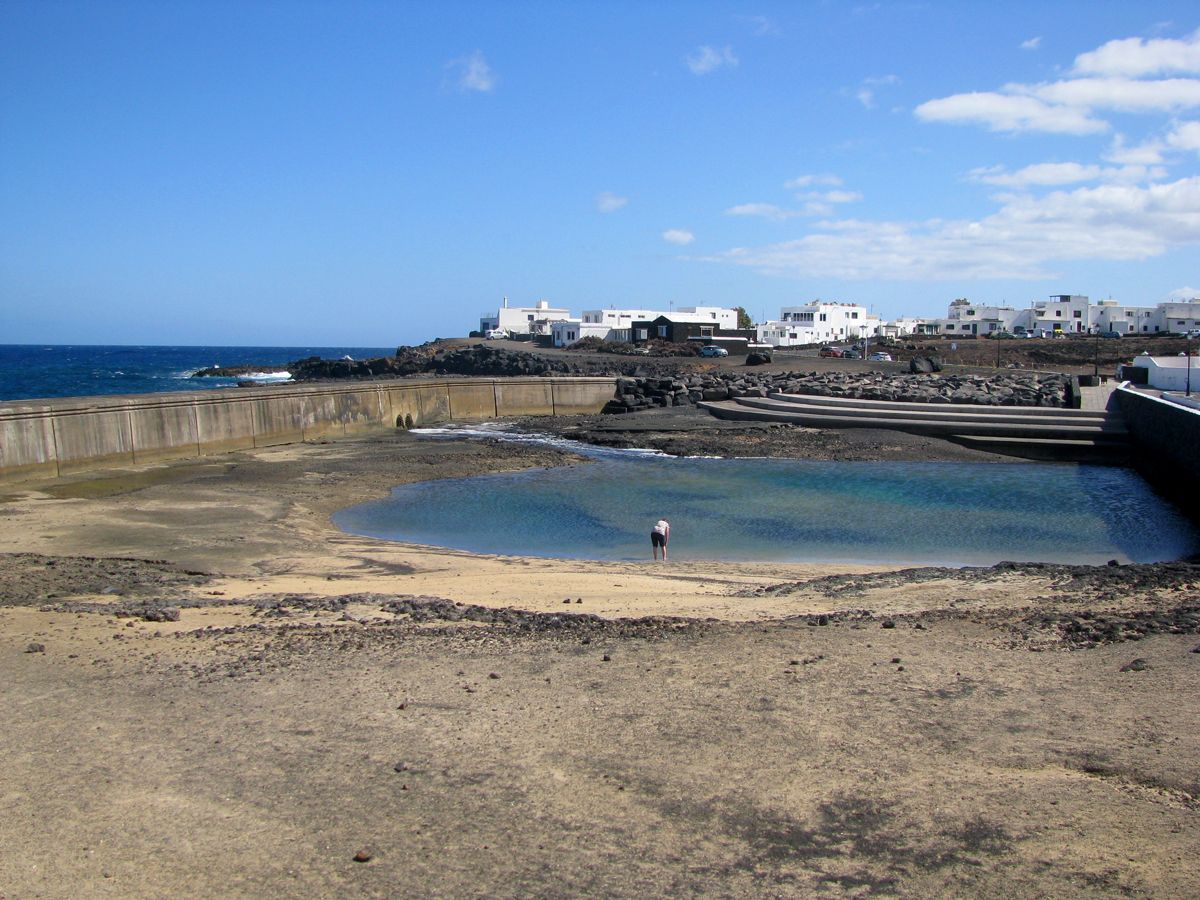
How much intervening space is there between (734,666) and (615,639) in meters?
1.32

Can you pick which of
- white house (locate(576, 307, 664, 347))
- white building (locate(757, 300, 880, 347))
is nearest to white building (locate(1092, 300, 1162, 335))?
white building (locate(757, 300, 880, 347))

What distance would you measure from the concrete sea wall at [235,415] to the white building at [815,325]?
53994 mm

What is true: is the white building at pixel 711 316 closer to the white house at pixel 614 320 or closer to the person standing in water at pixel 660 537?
the white house at pixel 614 320

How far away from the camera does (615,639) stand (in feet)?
28.1

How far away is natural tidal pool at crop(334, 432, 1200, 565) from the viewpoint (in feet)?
53.4

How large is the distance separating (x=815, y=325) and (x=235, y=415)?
3110 inches

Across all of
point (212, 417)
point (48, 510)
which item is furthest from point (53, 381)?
point (48, 510)

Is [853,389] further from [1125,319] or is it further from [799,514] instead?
[1125,319]

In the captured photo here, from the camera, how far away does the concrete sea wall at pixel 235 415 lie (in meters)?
23.0

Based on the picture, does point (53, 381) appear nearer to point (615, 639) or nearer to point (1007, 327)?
point (615, 639)

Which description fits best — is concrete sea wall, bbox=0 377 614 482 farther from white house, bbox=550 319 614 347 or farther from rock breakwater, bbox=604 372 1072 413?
white house, bbox=550 319 614 347

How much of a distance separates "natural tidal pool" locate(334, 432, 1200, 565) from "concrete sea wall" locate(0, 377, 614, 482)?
328 inches

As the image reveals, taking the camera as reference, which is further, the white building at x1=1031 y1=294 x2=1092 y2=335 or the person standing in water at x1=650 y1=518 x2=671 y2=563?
the white building at x1=1031 y1=294 x2=1092 y2=335

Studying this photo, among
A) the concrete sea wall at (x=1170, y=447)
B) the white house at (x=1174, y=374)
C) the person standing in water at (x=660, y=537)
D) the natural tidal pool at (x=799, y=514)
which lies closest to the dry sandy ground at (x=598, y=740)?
the person standing in water at (x=660, y=537)
